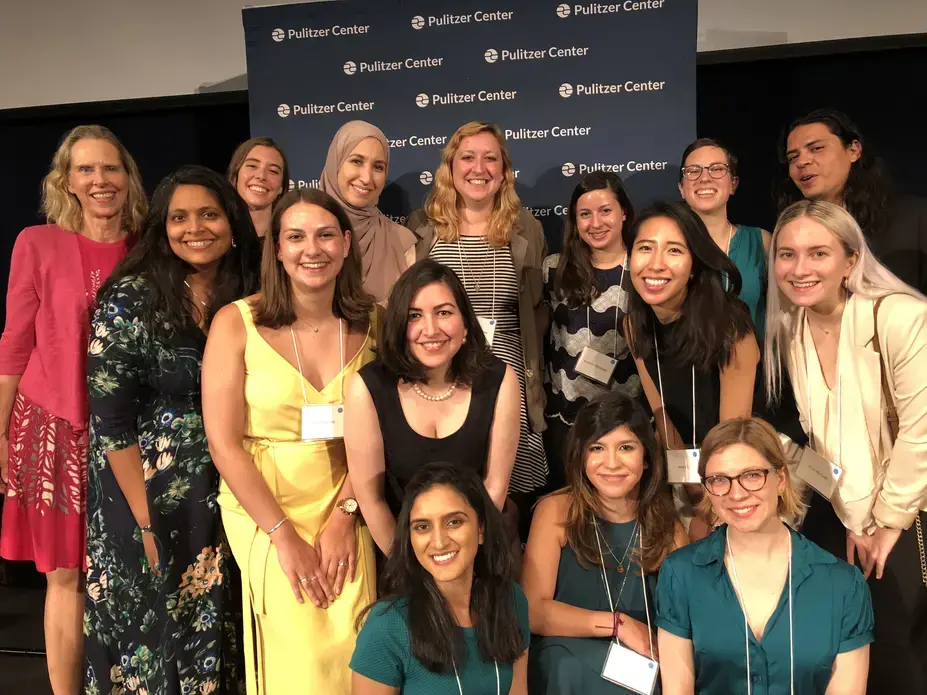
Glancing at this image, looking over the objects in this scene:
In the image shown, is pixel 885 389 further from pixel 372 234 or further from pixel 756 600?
pixel 372 234

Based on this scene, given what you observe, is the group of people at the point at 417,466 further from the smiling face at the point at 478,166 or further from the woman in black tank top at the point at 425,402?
the smiling face at the point at 478,166

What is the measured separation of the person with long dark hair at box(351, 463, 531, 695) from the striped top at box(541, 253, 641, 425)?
94 centimetres

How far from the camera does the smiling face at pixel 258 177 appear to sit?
3162mm

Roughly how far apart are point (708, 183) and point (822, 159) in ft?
1.58

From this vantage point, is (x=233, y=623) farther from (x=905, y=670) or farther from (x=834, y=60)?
(x=834, y=60)

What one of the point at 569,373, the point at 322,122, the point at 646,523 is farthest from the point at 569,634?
the point at 322,122

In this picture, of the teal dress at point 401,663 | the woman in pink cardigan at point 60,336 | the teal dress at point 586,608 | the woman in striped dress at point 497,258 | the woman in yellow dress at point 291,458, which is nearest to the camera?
the teal dress at point 401,663

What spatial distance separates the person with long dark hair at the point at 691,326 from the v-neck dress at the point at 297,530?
101 centimetres

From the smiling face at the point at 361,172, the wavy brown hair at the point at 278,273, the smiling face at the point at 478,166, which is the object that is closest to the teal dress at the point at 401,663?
the wavy brown hair at the point at 278,273

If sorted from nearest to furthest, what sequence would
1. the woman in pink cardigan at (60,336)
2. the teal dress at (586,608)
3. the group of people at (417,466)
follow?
the group of people at (417,466), the teal dress at (586,608), the woman in pink cardigan at (60,336)

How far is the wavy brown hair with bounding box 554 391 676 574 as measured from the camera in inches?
89.5

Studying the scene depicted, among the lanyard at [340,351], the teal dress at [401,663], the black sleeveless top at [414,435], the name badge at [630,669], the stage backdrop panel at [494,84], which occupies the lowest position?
the name badge at [630,669]

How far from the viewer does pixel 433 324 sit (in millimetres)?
2082

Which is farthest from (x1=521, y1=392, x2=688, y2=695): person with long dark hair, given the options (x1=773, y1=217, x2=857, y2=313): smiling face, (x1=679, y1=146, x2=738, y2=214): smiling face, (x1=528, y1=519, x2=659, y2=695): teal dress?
(x1=679, y1=146, x2=738, y2=214): smiling face
